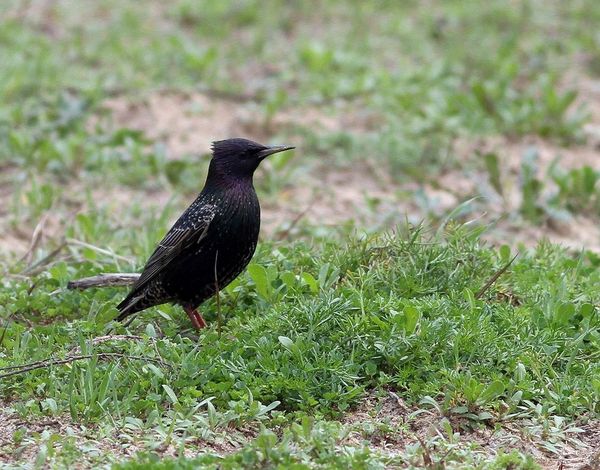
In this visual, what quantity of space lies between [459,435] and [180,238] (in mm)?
1898

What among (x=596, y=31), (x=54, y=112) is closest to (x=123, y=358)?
(x=54, y=112)

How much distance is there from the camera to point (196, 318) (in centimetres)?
568

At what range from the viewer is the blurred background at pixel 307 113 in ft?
26.7

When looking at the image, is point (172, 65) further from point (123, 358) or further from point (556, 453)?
point (556, 453)

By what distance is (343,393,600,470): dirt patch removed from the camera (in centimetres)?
452

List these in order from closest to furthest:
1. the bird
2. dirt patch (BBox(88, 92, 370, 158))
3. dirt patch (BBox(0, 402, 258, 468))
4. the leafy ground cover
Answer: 1. dirt patch (BBox(0, 402, 258, 468))
2. the leafy ground cover
3. the bird
4. dirt patch (BBox(88, 92, 370, 158))

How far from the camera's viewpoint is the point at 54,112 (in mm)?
9289

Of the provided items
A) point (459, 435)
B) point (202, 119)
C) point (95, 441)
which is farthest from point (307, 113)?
point (95, 441)

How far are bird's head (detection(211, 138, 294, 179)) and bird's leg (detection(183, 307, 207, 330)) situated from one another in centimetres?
75

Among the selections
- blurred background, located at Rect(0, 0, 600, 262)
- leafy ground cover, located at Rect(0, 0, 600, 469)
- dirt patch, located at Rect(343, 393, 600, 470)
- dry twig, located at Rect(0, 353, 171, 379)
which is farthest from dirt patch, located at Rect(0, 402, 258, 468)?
blurred background, located at Rect(0, 0, 600, 262)

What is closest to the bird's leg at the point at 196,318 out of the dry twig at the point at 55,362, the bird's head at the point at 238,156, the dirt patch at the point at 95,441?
the dry twig at the point at 55,362

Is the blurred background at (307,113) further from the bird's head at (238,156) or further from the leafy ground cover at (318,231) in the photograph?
the bird's head at (238,156)

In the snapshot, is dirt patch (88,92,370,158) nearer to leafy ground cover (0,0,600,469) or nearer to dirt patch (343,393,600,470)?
leafy ground cover (0,0,600,469)

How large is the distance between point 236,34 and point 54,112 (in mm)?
2916
